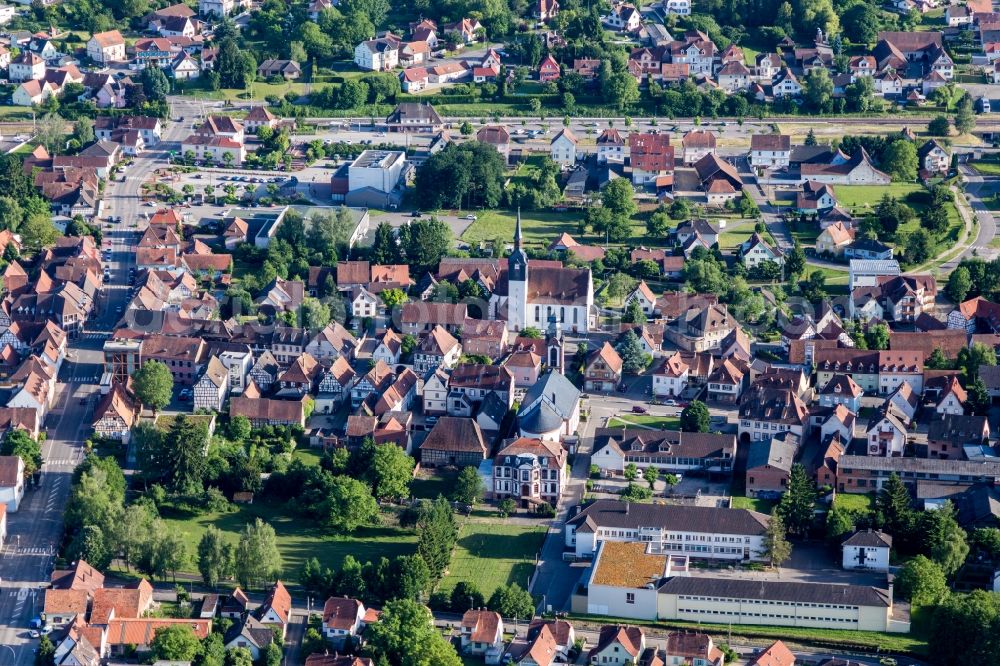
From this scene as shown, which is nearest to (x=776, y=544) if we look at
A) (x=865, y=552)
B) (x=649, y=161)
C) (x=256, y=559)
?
(x=865, y=552)

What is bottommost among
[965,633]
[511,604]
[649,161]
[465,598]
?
[649,161]

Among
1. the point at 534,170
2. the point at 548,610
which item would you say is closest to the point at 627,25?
the point at 534,170

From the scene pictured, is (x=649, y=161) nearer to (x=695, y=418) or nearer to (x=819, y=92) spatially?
(x=819, y=92)

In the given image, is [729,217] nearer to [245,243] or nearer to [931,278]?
[931,278]

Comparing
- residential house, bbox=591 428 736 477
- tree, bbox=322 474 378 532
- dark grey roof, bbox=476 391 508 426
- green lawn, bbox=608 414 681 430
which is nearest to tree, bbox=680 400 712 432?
green lawn, bbox=608 414 681 430

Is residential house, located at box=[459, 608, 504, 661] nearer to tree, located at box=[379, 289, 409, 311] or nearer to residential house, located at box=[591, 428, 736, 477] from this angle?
residential house, located at box=[591, 428, 736, 477]

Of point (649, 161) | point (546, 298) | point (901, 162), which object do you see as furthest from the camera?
point (649, 161)
